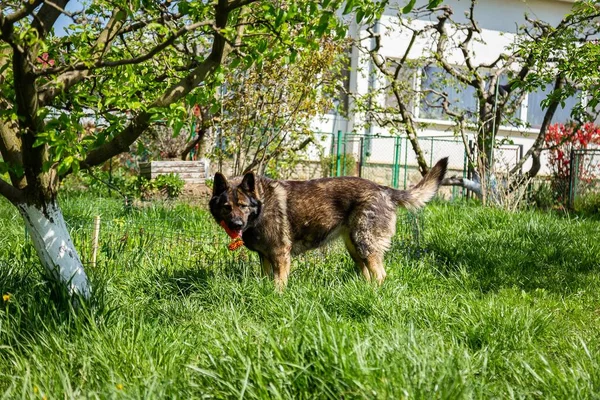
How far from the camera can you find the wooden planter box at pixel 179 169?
35.9 ft

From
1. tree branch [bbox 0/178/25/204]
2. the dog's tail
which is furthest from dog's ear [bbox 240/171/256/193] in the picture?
tree branch [bbox 0/178/25/204]

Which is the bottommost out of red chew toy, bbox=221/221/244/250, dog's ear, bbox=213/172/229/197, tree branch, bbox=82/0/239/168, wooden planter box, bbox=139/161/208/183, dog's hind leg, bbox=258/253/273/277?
dog's hind leg, bbox=258/253/273/277

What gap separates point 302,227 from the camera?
6.23 m

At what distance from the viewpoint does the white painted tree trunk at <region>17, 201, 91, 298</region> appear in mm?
4484

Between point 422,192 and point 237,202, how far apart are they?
1976 millimetres

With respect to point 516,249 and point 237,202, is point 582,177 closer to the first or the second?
point 516,249

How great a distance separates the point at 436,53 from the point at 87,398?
10.6 meters

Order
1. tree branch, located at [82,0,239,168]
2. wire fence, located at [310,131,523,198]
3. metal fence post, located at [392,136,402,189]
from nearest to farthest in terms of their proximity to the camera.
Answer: tree branch, located at [82,0,239,168], wire fence, located at [310,131,523,198], metal fence post, located at [392,136,402,189]

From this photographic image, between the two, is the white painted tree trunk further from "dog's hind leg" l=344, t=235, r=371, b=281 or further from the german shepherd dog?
"dog's hind leg" l=344, t=235, r=371, b=281

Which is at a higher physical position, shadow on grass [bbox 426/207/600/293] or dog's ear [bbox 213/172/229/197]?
dog's ear [bbox 213/172/229/197]

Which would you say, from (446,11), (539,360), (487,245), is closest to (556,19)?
(446,11)

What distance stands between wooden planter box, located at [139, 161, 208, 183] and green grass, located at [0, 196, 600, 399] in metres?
3.59

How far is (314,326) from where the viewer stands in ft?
11.5

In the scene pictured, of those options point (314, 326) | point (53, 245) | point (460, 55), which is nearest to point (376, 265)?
point (314, 326)
